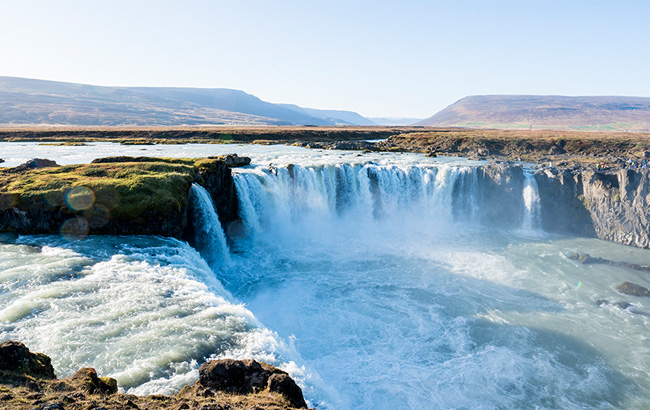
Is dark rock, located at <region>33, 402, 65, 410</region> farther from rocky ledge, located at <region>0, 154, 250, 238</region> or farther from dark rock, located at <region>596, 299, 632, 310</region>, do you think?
dark rock, located at <region>596, 299, 632, 310</region>

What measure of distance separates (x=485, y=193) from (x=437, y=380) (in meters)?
30.3

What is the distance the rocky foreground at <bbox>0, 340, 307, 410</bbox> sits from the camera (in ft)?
22.5

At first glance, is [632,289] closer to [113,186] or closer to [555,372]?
[555,372]

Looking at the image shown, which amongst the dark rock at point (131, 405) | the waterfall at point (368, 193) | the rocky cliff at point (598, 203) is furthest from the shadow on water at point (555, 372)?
the rocky cliff at point (598, 203)

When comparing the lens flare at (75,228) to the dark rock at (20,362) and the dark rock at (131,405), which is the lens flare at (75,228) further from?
the dark rock at (131,405)

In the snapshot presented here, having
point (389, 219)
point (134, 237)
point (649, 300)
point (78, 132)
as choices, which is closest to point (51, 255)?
point (134, 237)

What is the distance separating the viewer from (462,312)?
20828mm

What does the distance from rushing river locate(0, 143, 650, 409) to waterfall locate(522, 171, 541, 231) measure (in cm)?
363

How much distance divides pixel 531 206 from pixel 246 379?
39.0m

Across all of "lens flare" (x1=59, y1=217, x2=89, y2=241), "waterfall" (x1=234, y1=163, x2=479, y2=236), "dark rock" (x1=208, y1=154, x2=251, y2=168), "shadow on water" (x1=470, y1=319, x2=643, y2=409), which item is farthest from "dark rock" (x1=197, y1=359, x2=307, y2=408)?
"dark rock" (x1=208, y1=154, x2=251, y2=168)

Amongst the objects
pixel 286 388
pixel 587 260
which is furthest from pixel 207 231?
pixel 587 260

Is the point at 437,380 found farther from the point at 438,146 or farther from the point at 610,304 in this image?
the point at 438,146

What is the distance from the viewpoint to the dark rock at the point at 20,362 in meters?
7.76

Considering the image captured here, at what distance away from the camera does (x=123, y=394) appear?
7719mm
